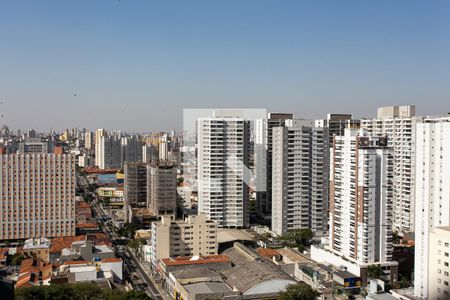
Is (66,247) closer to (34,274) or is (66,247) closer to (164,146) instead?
(34,274)

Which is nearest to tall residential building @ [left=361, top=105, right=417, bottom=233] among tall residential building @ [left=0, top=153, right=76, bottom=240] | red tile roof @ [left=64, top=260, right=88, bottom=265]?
red tile roof @ [left=64, top=260, right=88, bottom=265]

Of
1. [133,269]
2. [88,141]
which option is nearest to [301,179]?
[133,269]

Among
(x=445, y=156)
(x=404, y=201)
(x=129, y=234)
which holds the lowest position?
(x=129, y=234)

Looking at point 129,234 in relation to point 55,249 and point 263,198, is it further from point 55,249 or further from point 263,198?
point 263,198

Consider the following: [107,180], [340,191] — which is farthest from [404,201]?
[107,180]

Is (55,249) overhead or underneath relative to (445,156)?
underneath

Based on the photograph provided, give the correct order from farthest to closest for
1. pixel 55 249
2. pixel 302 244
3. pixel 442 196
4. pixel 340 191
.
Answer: pixel 302 244, pixel 55 249, pixel 340 191, pixel 442 196

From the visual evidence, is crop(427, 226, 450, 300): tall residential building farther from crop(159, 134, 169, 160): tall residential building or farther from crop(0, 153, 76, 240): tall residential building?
crop(159, 134, 169, 160): tall residential building
